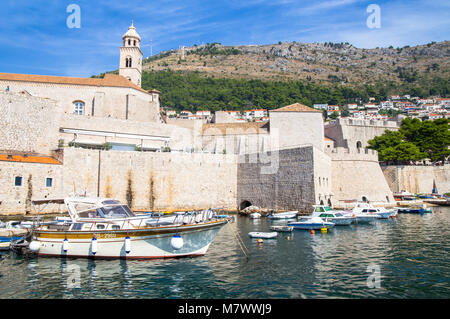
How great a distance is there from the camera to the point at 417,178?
40.1m

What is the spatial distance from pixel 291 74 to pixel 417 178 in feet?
335

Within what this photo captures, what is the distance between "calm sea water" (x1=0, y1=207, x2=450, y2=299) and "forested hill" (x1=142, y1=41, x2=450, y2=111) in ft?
289

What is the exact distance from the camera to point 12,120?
25.5 meters

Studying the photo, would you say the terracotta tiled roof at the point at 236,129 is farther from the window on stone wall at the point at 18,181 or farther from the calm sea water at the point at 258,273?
the calm sea water at the point at 258,273

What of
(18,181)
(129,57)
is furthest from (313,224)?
(129,57)

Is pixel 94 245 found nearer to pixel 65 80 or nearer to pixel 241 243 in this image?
pixel 241 243

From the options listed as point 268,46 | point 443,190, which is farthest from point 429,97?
point 443,190

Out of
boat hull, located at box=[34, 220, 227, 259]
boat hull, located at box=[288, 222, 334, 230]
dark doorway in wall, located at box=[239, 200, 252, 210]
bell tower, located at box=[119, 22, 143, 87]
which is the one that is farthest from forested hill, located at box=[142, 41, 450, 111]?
boat hull, located at box=[34, 220, 227, 259]

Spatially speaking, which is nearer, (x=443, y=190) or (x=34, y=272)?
(x=34, y=272)

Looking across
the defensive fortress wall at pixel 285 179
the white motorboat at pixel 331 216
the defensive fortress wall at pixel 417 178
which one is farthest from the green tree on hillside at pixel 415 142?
the white motorboat at pixel 331 216
